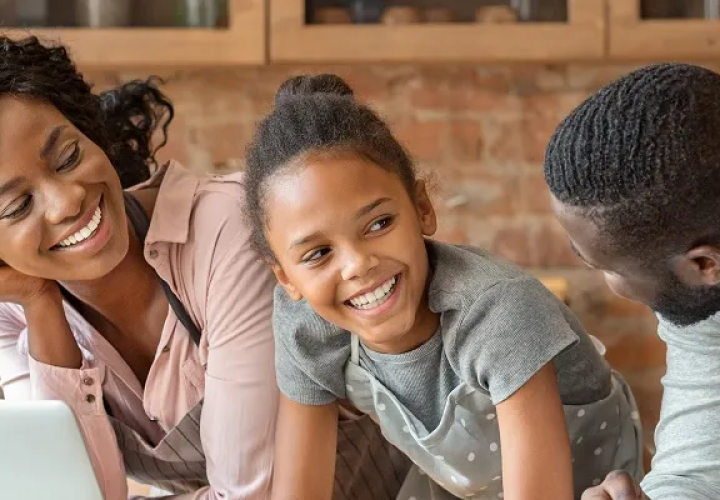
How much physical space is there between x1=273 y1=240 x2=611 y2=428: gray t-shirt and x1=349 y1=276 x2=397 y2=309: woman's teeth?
62 mm

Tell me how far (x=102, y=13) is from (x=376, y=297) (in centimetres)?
137

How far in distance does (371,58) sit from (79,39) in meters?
0.60

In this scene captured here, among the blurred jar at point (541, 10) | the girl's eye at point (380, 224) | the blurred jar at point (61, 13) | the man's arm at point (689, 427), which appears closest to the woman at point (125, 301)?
the girl's eye at point (380, 224)

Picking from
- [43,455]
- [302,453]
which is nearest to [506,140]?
[302,453]

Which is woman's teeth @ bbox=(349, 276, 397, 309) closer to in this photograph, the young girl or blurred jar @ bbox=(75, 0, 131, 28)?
the young girl

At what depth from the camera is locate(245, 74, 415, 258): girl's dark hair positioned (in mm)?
1055

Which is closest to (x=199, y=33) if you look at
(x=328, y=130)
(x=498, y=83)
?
(x=498, y=83)

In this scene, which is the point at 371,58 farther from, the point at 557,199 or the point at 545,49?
the point at 557,199

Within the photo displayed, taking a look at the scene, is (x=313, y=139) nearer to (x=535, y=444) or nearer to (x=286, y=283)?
(x=286, y=283)

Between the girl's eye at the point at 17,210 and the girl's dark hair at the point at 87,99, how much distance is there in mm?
121

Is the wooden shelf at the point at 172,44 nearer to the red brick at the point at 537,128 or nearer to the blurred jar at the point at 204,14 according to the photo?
the blurred jar at the point at 204,14

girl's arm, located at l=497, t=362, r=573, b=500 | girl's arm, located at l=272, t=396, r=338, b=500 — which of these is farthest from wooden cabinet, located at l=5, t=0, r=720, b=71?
girl's arm, located at l=497, t=362, r=573, b=500

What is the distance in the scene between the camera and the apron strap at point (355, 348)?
114cm

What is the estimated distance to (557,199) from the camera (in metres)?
0.91
